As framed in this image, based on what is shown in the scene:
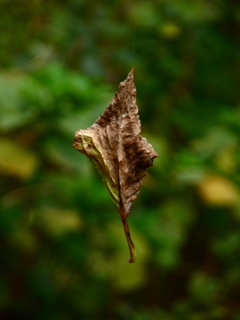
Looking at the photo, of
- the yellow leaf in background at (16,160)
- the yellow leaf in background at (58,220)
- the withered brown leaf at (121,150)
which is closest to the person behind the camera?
the withered brown leaf at (121,150)

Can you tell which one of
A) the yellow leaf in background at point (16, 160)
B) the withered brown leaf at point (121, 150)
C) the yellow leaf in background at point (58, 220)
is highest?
the yellow leaf in background at point (16, 160)

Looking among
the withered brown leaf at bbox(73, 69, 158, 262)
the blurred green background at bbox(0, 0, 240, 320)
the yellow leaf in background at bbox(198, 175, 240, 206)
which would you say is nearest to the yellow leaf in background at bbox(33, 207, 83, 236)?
the blurred green background at bbox(0, 0, 240, 320)

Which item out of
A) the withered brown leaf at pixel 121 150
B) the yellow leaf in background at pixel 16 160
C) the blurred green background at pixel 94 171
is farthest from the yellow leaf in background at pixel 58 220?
the withered brown leaf at pixel 121 150

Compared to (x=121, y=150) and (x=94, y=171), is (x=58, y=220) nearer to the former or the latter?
(x=94, y=171)

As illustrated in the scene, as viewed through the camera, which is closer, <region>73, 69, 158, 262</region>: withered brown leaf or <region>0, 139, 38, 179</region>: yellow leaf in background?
<region>73, 69, 158, 262</region>: withered brown leaf

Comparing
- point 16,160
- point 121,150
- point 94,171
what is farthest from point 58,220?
point 121,150

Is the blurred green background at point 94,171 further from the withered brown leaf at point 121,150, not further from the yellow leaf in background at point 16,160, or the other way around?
the withered brown leaf at point 121,150

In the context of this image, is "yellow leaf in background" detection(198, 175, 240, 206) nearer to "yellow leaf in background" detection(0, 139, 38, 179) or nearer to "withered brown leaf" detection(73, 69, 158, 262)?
"yellow leaf in background" detection(0, 139, 38, 179)
